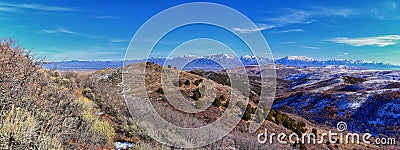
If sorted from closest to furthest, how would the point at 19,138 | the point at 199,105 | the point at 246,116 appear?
the point at 19,138 → the point at 199,105 → the point at 246,116

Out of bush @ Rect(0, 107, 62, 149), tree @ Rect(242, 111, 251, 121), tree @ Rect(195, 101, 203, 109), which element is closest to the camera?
bush @ Rect(0, 107, 62, 149)

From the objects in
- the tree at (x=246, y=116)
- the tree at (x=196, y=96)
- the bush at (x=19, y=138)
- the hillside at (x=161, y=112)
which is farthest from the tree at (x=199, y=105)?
the bush at (x=19, y=138)

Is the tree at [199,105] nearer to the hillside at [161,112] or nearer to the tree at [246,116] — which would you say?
the hillside at [161,112]

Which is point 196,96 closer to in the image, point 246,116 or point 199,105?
point 199,105

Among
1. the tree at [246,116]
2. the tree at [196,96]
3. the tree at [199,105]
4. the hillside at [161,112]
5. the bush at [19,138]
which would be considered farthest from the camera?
the tree at [196,96]

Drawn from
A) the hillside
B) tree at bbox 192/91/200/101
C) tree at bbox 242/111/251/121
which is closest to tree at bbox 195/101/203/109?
the hillside

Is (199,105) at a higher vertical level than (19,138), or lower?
lower

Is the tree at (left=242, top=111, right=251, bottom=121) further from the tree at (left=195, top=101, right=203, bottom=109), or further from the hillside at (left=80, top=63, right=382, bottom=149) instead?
the tree at (left=195, top=101, right=203, bottom=109)

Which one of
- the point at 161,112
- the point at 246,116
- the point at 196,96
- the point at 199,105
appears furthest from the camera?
the point at 196,96

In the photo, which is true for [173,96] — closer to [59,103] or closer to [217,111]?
[217,111]

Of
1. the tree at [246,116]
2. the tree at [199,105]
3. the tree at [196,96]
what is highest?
the tree at [196,96]

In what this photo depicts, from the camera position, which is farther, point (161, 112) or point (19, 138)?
point (161, 112)

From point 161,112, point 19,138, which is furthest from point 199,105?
point 19,138

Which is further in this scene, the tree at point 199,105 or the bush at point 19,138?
the tree at point 199,105
